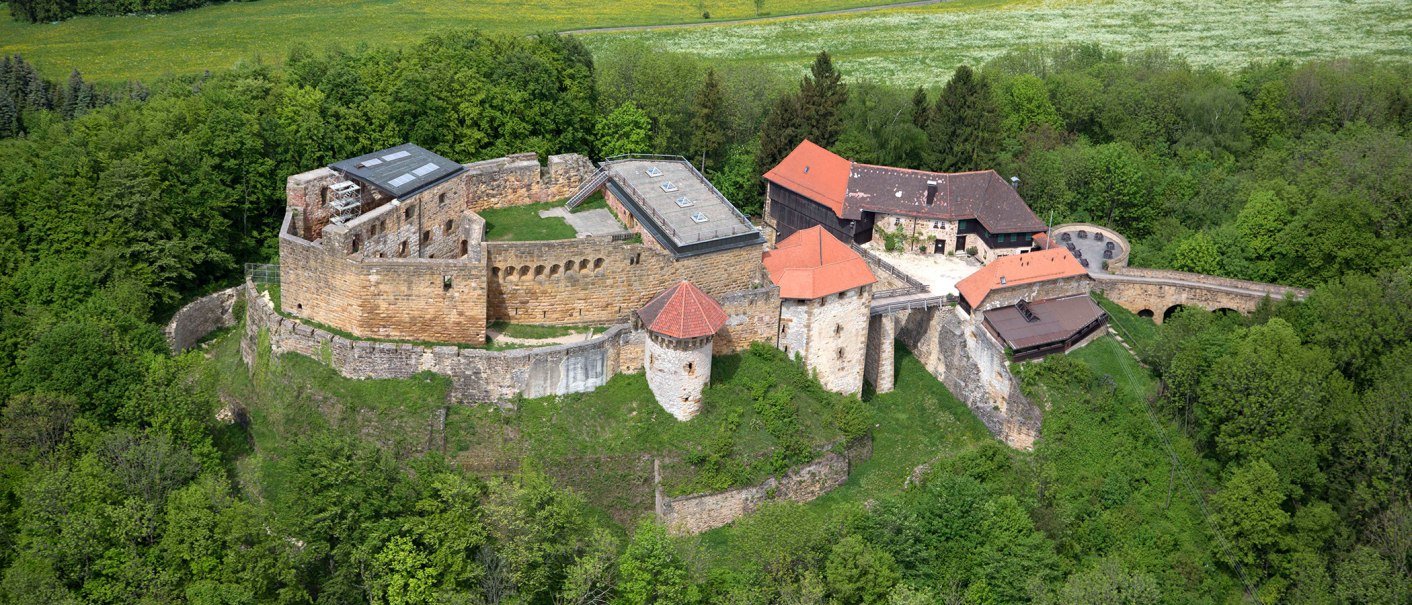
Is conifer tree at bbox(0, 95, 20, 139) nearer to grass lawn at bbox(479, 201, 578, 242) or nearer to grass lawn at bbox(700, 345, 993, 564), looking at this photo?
grass lawn at bbox(479, 201, 578, 242)

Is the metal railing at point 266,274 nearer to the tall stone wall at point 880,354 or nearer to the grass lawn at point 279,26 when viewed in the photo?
the tall stone wall at point 880,354

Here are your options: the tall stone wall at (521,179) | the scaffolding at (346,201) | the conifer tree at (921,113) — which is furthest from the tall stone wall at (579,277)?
the conifer tree at (921,113)

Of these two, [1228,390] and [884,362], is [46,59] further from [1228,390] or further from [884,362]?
[1228,390]

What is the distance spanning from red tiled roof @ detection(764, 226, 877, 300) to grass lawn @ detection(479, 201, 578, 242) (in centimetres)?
1029

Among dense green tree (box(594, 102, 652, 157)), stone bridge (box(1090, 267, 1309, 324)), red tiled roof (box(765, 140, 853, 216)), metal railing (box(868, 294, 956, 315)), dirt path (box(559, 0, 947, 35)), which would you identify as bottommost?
stone bridge (box(1090, 267, 1309, 324))

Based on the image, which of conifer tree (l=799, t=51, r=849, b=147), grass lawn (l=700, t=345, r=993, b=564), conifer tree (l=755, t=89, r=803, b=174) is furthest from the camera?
conifer tree (l=799, t=51, r=849, b=147)

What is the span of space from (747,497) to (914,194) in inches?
1028

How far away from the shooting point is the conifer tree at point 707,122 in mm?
90062

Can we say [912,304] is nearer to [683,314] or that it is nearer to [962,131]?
[683,314]

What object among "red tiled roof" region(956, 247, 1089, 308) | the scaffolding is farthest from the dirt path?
"red tiled roof" region(956, 247, 1089, 308)

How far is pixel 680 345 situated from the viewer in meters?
63.0

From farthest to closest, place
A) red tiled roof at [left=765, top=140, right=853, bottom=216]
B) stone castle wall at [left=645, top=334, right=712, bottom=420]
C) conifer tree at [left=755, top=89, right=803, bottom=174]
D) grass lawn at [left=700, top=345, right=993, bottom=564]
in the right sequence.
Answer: conifer tree at [left=755, top=89, right=803, bottom=174] → red tiled roof at [left=765, top=140, right=853, bottom=216] → grass lawn at [left=700, top=345, right=993, bottom=564] → stone castle wall at [left=645, top=334, right=712, bottom=420]

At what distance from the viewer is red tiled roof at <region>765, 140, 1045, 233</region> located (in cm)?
8119

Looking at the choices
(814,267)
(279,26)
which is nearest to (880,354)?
(814,267)
